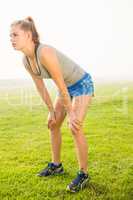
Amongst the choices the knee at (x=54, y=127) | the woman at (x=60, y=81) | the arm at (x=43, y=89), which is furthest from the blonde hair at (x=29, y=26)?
the knee at (x=54, y=127)

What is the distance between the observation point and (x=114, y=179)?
5559mm

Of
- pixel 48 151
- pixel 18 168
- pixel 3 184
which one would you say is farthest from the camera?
pixel 48 151

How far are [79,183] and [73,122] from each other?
0.73 m

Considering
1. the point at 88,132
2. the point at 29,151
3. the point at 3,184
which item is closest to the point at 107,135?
the point at 88,132

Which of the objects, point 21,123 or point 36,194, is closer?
point 36,194

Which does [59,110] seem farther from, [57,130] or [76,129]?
[76,129]

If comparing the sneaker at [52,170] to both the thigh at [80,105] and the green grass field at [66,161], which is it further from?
the thigh at [80,105]

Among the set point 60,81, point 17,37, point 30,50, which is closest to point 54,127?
point 60,81

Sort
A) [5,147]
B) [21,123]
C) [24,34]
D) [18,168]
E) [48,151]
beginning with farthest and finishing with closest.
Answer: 1. [21,123]
2. [5,147]
3. [48,151]
4. [18,168]
5. [24,34]

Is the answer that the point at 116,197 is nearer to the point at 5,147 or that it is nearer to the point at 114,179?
the point at 114,179

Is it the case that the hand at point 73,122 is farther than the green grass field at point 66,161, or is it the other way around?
the green grass field at point 66,161

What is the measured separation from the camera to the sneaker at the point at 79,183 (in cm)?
510

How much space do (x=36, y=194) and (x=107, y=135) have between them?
4063 mm

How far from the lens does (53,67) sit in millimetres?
4793
